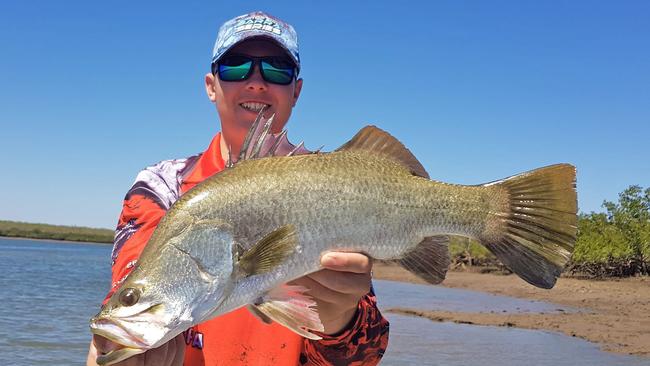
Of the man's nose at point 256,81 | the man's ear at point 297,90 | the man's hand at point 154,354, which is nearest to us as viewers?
the man's hand at point 154,354

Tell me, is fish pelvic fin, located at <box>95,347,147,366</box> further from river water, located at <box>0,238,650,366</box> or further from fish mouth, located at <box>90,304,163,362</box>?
river water, located at <box>0,238,650,366</box>

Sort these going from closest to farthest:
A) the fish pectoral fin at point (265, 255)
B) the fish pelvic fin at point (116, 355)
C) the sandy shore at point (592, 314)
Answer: the fish pelvic fin at point (116, 355) < the fish pectoral fin at point (265, 255) < the sandy shore at point (592, 314)

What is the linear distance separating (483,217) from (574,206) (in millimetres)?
401

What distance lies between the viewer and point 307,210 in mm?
2771

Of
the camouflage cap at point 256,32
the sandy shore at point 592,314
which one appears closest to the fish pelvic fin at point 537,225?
the camouflage cap at point 256,32

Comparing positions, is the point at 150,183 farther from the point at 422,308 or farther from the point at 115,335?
the point at 422,308

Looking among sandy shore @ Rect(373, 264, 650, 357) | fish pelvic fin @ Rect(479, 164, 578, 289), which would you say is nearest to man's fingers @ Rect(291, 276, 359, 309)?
fish pelvic fin @ Rect(479, 164, 578, 289)

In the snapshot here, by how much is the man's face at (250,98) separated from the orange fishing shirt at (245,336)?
1.65 ft

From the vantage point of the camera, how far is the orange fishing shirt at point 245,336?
3613 mm

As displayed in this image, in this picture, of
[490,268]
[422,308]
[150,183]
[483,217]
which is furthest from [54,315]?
[490,268]

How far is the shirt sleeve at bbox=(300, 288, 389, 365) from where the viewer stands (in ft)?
11.8

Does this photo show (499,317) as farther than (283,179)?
Yes

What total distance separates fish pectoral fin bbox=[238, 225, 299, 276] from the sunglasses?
1565 mm

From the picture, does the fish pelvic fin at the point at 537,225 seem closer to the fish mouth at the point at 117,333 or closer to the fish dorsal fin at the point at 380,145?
the fish dorsal fin at the point at 380,145
